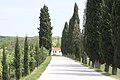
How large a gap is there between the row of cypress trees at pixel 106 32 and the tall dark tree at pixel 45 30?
40236 millimetres

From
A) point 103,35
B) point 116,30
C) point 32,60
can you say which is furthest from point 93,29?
point 32,60

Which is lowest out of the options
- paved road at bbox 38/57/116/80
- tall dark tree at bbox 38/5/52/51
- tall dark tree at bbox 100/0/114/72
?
paved road at bbox 38/57/116/80

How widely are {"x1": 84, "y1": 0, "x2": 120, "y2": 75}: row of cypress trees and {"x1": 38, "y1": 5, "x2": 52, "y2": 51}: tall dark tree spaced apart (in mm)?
40236

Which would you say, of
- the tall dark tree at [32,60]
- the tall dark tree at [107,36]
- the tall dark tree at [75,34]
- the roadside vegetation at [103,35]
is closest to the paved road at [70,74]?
the roadside vegetation at [103,35]

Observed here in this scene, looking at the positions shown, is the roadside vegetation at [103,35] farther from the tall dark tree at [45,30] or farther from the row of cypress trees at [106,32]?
the tall dark tree at [45,30]

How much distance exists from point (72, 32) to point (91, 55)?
1932 inches

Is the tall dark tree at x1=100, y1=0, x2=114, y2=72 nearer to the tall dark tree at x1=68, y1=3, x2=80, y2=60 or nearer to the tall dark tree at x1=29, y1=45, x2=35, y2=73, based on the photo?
the tall dark tree at x1=29, y1=45, x2=35, y2=73

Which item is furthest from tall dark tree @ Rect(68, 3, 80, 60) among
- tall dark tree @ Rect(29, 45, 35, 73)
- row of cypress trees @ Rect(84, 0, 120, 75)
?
row of cypress trees @ Rect(84, 0, 120, 75)

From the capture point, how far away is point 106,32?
37.8m

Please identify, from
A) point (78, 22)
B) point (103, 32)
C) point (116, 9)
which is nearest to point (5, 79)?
point (103, 32)

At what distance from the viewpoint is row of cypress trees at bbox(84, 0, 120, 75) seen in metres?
33.0

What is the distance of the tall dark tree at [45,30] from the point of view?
92562mm

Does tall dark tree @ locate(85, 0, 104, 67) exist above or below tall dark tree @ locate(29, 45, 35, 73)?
above

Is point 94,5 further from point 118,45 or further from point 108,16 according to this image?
point 118,45
